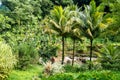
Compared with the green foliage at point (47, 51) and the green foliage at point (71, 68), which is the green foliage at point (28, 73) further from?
the green foliage at point (47, 51)

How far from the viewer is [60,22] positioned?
21.2 m

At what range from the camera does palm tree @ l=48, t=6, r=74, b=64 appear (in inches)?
835

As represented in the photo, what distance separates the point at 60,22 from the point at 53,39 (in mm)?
3949

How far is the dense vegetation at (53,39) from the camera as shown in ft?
60.7

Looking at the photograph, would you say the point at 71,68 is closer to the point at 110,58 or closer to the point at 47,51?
the point at 110,58

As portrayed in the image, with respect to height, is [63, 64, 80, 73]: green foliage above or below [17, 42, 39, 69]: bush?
below

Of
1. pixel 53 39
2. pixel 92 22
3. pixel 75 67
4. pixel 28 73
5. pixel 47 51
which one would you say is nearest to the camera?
pixel 28 73

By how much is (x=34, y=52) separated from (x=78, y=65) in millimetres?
3000

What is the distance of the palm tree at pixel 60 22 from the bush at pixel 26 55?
1.92 m

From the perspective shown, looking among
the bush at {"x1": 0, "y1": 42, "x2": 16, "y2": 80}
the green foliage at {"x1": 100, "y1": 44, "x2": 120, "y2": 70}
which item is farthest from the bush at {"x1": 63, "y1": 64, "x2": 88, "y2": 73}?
the bush at {"x1": 0, "y1": 42, "x2": 16, "y2": 80}

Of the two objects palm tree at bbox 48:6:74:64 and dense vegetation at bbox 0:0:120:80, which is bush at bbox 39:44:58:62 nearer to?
dense vegetation at bbox 0:0:120:80

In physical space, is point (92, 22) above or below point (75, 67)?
above

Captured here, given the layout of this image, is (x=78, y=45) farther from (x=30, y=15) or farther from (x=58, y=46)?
(x=30, y=15)

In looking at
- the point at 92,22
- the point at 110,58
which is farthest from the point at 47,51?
the point at 110,58
